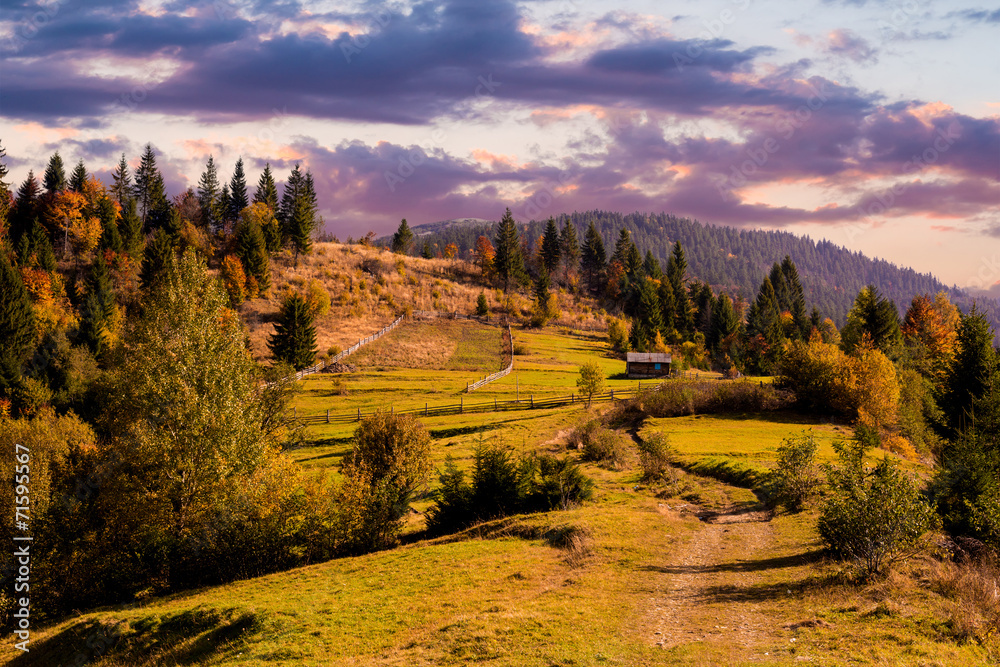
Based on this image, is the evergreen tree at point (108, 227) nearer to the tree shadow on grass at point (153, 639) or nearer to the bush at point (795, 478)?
the tree shadow on grass at point (153, 639)

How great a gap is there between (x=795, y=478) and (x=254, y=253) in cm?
10756

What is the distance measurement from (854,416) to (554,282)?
11181cm

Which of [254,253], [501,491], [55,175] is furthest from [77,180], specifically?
[501,491]

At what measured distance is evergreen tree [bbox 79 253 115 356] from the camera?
8600 centimetres

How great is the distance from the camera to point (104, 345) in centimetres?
8625

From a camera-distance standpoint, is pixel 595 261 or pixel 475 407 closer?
pixel 475 407

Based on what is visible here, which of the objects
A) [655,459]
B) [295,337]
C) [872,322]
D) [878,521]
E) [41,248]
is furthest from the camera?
[872,322]

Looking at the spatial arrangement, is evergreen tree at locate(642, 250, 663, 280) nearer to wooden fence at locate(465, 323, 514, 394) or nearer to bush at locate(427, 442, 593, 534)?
wooden fence at locate(465, 323, 514, 394)

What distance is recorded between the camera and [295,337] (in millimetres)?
88562

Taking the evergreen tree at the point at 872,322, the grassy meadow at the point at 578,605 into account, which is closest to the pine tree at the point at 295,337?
the grassy meadow at the point at 578,605

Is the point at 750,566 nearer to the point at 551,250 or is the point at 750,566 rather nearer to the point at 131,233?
the point at 131,233

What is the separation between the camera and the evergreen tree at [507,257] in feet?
489

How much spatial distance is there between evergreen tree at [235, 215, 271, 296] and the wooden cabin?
70.0m

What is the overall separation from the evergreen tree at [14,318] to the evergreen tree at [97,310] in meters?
6.21
